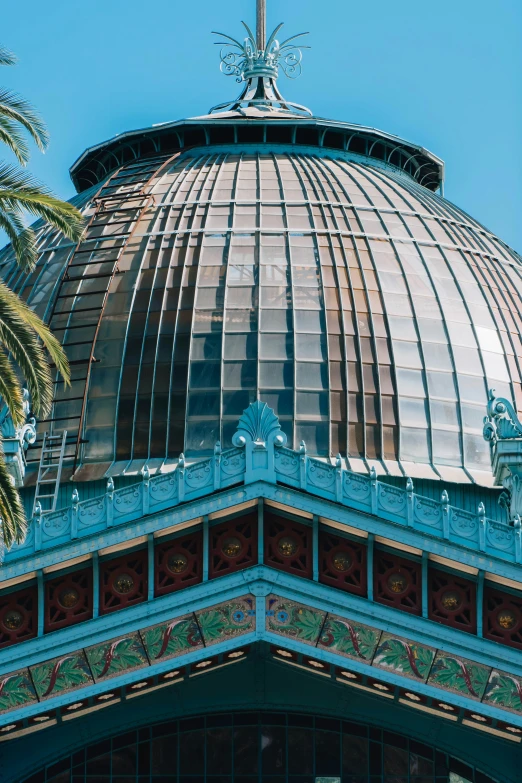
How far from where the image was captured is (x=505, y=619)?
35594 mm

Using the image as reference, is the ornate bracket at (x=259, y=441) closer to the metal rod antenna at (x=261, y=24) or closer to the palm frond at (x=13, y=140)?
the palm frond at (x=13, y=140)

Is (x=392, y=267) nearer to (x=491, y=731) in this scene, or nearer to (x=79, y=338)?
(x=79, y=338)

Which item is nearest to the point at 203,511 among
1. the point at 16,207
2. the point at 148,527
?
the point at 148,527

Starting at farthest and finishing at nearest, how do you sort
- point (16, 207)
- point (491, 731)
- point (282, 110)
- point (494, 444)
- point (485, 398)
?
point (282, 110) → point (485, 398) → point (494, 444) → point (491, 731) → point (16, 207)

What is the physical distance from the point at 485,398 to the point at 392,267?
471 centimetres

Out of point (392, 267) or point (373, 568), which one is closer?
point (373, 568)

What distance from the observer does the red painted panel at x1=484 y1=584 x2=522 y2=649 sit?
1399 inches

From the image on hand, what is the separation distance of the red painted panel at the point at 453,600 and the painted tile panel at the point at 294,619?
2.30 m

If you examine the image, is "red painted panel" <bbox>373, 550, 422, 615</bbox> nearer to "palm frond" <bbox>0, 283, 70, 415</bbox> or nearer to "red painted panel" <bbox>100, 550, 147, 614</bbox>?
"red painted panel" <bbox>100, 550, 147, 614</bbox>

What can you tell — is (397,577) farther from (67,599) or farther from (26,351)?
(26,351)

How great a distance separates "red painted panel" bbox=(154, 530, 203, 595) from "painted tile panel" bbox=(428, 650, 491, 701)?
510cm

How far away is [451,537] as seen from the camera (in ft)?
117

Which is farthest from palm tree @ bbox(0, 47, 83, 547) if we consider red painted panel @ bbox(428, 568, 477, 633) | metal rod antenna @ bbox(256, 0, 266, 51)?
metal rod antenna @ bbox(256, 0, 266, 51)

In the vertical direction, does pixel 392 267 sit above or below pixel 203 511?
above
